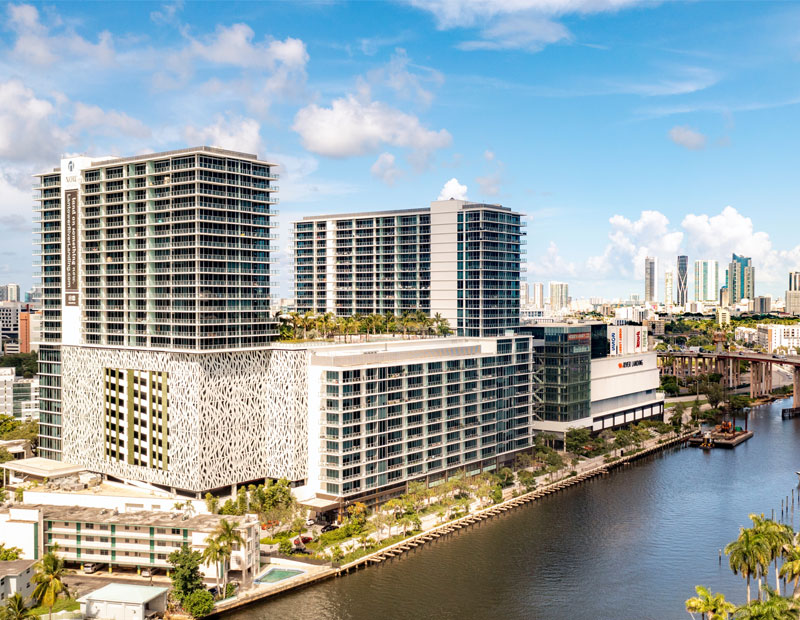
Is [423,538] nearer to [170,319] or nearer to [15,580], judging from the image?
[170,319]

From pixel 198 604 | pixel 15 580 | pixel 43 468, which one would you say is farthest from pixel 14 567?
pixel 43 468

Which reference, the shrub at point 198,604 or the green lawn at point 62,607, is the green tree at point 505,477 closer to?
the shrub at point 198,604

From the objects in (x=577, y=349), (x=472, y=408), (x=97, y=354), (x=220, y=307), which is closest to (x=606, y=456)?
(x=577, y=349)

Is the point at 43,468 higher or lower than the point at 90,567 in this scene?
higher

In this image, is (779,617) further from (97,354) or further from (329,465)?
(97,354)

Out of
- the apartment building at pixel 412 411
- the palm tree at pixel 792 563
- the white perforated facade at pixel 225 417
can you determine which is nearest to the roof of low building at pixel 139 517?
the white perforated facade at pixel 225 417

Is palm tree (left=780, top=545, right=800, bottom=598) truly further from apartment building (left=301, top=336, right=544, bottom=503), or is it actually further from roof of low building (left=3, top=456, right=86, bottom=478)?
roof of low building (left=3, top=456, right=86, bottom=478)
